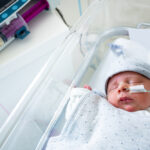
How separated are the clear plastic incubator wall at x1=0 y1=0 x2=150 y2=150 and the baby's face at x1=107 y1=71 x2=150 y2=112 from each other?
148 mm

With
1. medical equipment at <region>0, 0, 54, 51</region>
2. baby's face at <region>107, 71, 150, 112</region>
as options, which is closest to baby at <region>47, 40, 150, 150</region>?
baby's face at <region>107, 71, 150, 112</region>

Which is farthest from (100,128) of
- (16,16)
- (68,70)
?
(16,16)

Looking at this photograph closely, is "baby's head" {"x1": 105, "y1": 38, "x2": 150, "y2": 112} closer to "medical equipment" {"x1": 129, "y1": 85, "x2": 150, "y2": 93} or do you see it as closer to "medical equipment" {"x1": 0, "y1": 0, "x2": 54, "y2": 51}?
"medical equipment" {"x1": 129, "y1": 85, "x2": 150, "y2": 93}

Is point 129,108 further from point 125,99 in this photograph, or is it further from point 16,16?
point 16,16

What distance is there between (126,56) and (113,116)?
0.30 metres

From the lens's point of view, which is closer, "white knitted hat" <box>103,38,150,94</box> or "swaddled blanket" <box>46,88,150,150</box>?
"swaddled blanket" <box>46,88,150,150</box>

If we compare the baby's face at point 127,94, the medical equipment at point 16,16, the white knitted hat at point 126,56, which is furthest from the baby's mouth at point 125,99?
the medical equipment at point 16,16

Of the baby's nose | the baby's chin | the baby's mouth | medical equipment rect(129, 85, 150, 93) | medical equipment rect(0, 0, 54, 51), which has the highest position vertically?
medical equipment rect(0, 0, 54, 51)

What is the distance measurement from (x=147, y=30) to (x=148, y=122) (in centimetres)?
47

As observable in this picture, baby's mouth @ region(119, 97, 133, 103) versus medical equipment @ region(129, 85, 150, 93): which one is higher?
medical equipment @ region(129, 85, 150, 93)

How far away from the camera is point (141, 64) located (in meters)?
0.79

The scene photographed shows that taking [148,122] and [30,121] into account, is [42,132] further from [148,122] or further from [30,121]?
[148,122]

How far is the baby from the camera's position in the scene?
0.62 m

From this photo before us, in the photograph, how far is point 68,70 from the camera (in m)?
0.88
